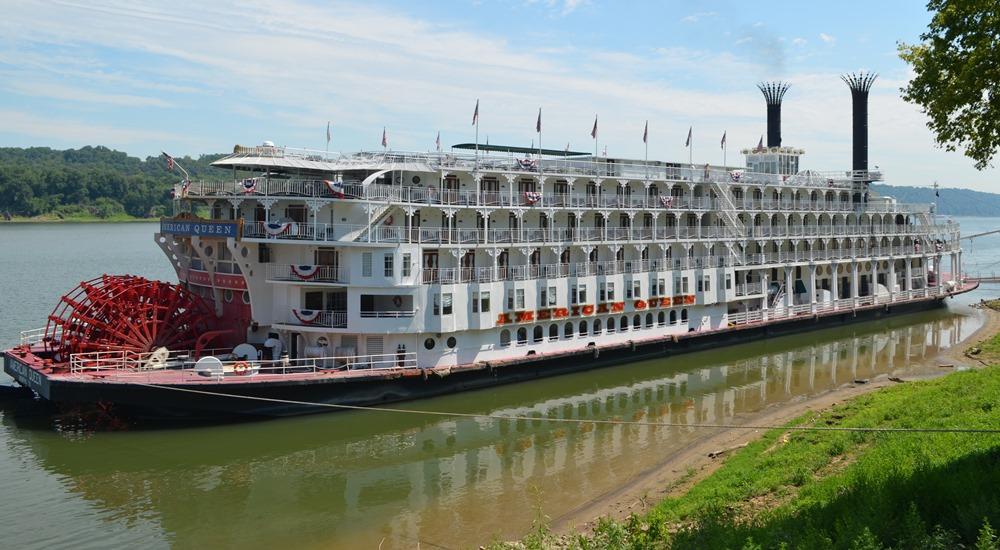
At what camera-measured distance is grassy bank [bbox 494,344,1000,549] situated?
12.3 meters

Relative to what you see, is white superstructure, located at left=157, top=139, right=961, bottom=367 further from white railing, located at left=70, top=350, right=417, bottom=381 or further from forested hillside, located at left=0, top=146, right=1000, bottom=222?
forested hillside, located at left=0, top=146, right=1000, bottom=222

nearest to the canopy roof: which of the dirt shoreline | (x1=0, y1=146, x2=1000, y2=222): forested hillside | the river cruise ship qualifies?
the river cruise ship

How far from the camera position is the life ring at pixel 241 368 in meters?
27.2

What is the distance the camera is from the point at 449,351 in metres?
31.2

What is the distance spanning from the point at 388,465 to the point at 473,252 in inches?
446

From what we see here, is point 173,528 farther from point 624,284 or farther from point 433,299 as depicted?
point 624,284

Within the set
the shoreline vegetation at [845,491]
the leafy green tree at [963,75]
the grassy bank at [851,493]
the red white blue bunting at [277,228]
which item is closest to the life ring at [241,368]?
the red white blue bunting at [277,228]

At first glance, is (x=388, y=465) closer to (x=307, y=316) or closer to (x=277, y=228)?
(x=307, y=316)

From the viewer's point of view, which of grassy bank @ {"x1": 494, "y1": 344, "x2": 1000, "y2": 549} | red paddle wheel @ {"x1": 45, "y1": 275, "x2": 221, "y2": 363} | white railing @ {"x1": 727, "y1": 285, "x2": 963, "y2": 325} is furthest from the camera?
white railing @ {"x1": 727, "y1": 285, "x2": 963, "y2": 325}

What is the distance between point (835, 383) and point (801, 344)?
943 cm

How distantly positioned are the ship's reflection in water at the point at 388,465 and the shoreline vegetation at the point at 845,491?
267cm

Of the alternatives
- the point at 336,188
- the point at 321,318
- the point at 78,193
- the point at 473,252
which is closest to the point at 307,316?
the point at 321,318

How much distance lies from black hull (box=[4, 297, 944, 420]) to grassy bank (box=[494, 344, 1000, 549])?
37.6 ft

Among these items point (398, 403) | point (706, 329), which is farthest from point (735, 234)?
point (398, 403)
